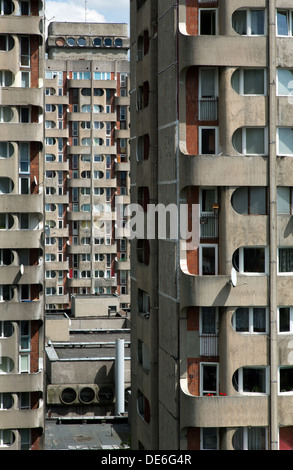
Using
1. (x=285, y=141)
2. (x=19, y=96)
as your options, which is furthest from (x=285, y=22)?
(x=19, y=96)

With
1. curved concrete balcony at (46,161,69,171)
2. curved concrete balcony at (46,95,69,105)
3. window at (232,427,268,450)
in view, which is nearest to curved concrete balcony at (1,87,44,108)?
window at (232,427,268,450)

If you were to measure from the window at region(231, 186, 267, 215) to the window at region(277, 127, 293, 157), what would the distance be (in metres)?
1.76

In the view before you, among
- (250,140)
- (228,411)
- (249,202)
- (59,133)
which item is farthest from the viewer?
(59,133)

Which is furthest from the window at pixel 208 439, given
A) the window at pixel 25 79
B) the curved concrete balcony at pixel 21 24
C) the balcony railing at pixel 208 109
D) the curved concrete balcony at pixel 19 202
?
the curved concrete balcony at pixel 21 24

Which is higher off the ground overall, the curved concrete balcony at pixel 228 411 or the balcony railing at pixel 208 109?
the balcony railing at pixel 208 109

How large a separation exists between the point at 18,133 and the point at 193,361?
14219 millimetres

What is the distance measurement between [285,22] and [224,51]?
2.67 meters

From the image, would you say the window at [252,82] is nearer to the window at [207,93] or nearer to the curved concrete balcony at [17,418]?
the window at [207,93]

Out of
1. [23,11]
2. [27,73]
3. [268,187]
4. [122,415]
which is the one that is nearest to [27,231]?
[27,73]

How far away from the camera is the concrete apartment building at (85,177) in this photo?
99562 millimetres

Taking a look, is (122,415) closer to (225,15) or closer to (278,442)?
(278,442)

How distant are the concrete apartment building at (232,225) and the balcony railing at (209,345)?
0.12ft

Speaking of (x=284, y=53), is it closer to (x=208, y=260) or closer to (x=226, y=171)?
(x=226, y=171)

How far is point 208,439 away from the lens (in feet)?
95.4
